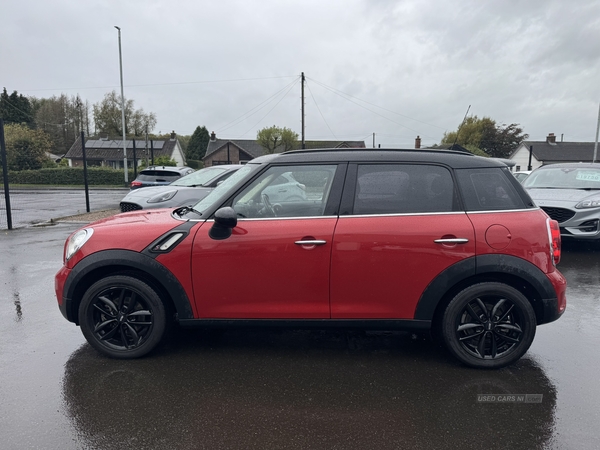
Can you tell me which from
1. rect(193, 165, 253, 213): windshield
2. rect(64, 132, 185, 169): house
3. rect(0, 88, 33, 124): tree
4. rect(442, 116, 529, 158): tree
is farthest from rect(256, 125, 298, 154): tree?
rect(193, 165, 253, 213): windshield

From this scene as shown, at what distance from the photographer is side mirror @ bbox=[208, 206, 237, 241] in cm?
334

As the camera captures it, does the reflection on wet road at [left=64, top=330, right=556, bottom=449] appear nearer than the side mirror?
Yes

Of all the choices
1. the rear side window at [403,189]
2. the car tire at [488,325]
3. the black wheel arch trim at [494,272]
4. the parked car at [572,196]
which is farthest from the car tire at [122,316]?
the parked car at [572,196]

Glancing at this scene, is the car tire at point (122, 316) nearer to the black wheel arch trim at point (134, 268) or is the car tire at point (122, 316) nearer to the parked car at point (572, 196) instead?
the black wheel arch trim at point (134, 268)

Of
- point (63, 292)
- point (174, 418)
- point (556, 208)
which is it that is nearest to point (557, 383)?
point (174, 418)

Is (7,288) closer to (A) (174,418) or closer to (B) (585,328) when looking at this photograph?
(A) (174,418)

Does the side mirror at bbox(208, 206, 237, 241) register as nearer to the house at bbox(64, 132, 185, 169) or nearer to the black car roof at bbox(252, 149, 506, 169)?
the black car roof at bbox(252, 149, 506, 169)

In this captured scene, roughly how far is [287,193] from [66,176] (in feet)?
127

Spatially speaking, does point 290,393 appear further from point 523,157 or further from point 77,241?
point 523,157

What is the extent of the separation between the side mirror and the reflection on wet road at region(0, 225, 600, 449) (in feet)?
3.66

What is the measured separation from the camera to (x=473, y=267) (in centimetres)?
336

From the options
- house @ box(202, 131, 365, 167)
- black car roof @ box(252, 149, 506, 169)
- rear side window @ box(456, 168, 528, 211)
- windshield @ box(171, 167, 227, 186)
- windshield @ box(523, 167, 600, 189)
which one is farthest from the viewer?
house @ box(202, 131, 365, 167)

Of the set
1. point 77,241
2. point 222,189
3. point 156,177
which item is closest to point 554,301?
point 222,189

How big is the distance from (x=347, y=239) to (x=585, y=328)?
297 centimetres
